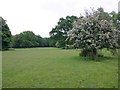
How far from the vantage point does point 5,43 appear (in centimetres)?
5062

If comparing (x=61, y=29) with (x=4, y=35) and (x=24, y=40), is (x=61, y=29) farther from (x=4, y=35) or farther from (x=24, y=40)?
(x=4, y=35)

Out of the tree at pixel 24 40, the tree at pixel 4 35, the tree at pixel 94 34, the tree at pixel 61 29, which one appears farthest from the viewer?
the tree at pixel 24 40

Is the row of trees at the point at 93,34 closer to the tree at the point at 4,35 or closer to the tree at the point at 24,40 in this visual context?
the tree at the point at 4,35

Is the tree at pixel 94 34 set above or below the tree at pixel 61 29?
below

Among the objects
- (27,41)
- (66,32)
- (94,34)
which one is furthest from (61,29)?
(94,34)

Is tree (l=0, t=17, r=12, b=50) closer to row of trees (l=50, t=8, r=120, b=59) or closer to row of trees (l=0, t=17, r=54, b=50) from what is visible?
row of trees (l=0, t=17, r=54, b=50)

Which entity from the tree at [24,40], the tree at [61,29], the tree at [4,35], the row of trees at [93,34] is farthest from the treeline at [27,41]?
the row of trees at [93,34]

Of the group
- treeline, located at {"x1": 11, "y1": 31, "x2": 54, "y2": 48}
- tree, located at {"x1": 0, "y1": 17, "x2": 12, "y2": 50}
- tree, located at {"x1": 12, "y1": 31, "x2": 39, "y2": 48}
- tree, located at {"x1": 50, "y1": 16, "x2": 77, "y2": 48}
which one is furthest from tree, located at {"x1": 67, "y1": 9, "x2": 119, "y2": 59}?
tree, located at {"x1": 12, "y1": 31, "x2": 39, "y2": 48}

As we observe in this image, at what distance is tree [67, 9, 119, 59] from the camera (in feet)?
57.1

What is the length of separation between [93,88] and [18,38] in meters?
69.9

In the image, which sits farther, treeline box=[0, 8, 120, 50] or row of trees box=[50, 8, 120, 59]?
treeline box=[0, 8, 120, 50]

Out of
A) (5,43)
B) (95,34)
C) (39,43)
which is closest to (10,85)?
(95,34)

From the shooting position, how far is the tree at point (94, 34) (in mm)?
17391

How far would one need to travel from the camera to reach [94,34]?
58.2 feet
